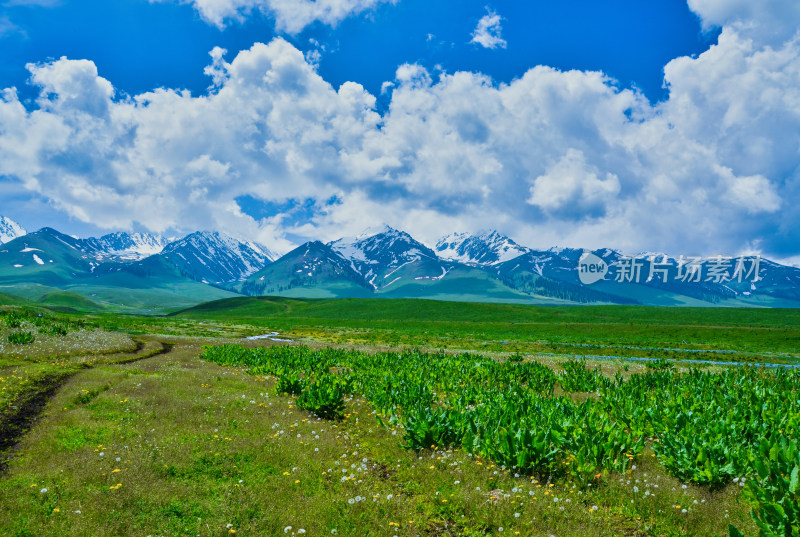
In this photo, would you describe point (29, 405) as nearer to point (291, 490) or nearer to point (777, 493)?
point (291, 490)

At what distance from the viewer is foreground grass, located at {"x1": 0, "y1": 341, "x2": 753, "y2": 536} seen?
8547 millimetres

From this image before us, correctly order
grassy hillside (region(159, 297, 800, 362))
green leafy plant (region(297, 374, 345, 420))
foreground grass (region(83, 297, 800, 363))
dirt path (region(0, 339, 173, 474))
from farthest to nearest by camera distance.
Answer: grassy hillside (region(159, 297, 800, 362))
foreground grass (region(83, 297, 800, 363))
green leafy plant (region(297, 374, 345, 420))
dirt path (region(0, 339, 173, 474))

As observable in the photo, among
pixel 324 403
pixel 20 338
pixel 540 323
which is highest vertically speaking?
pixel 324 403

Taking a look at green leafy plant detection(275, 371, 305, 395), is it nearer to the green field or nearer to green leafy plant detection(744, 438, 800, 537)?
the green field

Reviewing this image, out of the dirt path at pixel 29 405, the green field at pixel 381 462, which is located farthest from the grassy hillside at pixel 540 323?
the green field at pixel 381 462

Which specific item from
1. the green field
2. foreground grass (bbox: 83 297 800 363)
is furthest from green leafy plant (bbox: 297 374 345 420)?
foreground grass (bbox: 83 297 800 363)

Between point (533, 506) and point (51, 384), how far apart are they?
25.0 meters

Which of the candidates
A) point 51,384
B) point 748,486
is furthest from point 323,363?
point 748,486

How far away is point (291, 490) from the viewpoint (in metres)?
10.3

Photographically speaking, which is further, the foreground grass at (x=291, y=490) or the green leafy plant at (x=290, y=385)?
the green leafy plant at (x=290, y=385)

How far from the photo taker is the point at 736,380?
24.4 metres

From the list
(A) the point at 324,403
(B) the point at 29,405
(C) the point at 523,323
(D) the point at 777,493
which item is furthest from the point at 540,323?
(B) the point at 29,405

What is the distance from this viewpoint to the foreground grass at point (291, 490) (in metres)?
8.55

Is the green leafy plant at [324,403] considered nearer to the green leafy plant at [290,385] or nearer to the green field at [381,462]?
the green field at [381,462]
